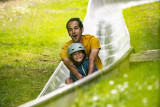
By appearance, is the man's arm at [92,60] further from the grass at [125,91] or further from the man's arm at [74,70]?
the grass at [125,91]

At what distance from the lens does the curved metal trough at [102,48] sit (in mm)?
1173

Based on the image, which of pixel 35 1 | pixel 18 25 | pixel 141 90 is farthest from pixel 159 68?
pixel 35 1

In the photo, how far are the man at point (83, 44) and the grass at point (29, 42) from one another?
0.83m

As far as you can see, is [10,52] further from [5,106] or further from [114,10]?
[114,10]

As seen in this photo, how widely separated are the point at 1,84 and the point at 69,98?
2.08m

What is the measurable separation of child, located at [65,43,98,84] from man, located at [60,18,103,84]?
0.14 feet

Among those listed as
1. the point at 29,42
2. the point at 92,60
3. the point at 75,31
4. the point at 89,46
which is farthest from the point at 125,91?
the point at 29,42

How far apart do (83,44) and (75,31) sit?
0.16m

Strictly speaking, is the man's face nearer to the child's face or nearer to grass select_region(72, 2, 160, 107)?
the child's face

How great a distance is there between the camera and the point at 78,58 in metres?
1.98

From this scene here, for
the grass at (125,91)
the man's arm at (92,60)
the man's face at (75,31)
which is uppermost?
the man's face at (75,31)

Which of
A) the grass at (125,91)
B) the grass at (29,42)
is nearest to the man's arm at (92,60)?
the grass at (125,91)

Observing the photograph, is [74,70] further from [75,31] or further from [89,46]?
[75,31]

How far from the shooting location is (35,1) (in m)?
5.80
